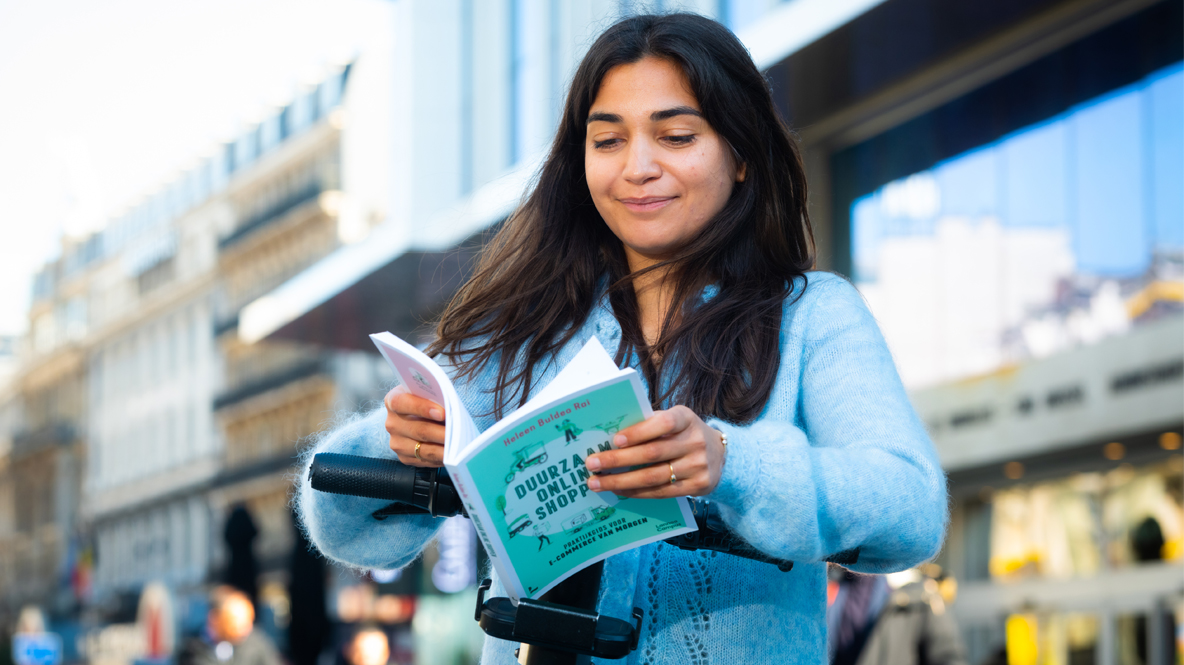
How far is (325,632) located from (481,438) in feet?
29.6

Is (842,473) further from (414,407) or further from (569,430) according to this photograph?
(414,407)

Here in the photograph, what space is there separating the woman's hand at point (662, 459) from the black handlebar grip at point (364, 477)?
29 cm

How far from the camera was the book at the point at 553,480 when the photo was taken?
4.01 feet

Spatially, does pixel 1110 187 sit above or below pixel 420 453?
above

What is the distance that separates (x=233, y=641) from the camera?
9.45 m

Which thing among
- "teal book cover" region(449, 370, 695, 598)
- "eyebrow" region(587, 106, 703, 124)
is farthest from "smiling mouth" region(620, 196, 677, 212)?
"teal book cover" region(449, 370, 695, 598)

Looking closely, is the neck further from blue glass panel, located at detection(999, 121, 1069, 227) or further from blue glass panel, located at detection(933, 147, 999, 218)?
blue glass panel, located at detection(933, 147, 999, 218)

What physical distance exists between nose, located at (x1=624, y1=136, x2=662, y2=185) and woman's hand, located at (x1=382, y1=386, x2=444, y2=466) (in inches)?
17.8

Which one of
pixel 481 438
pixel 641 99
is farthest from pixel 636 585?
pixel 641 99

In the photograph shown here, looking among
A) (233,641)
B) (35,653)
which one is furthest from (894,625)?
(35,653)

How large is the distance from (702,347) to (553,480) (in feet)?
1.27

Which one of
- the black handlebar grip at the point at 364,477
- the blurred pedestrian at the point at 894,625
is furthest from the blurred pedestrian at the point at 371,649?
the black handlebar grip at the point at 364,477

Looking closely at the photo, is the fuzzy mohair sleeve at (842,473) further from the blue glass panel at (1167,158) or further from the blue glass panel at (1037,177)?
the blue glass panel at (1037,177)

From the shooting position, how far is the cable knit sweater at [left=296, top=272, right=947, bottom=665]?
4.33 feet
